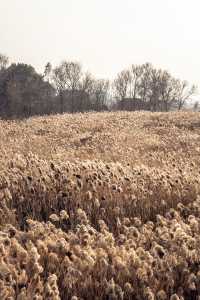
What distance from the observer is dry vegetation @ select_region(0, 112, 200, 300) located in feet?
13.1

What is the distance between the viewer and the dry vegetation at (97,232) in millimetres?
4008

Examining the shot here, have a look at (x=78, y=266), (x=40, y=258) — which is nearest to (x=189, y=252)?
(x=78, y=266)

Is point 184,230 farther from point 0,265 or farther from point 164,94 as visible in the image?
point 164,94

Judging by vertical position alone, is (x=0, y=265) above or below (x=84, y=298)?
above

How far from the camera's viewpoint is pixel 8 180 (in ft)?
22.3

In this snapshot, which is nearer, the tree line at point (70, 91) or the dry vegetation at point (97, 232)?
the dry vegetation at point (97, 232)

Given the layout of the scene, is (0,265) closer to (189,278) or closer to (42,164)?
(189,278)

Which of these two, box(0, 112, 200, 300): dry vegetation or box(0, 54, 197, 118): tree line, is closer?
box(0, 112, 200, 300): dry vegetation

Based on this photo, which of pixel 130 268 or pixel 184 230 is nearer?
pixel 130 268

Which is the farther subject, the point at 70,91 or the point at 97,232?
the point at 70,91

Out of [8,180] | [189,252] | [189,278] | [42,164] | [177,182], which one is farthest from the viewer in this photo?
[42,164]

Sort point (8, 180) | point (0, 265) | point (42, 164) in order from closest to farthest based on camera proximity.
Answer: point (0, 265)
point (8, 180)
point (42, 164)

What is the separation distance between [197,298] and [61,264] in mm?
1186

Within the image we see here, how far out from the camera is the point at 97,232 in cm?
509
